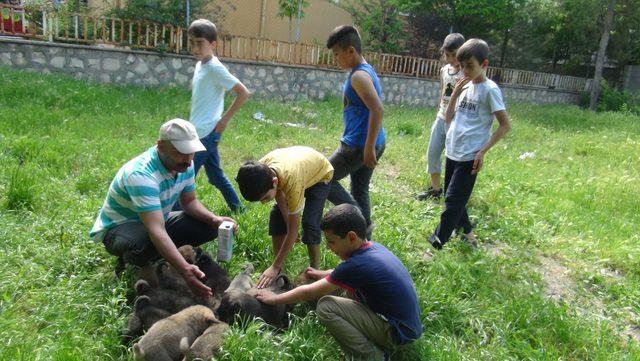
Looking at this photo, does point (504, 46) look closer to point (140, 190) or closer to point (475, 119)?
point (475, 119)

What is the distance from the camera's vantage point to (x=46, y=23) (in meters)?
9.79

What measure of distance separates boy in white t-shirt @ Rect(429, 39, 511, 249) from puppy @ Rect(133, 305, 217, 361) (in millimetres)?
2422

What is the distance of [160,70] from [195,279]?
29.7 ft

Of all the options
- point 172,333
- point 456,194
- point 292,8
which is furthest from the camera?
point 292,8

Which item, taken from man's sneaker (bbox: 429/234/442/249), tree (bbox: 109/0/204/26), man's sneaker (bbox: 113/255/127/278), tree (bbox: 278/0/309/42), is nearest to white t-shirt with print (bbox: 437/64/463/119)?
man's sneaker (bbox: 429/234/442/249)

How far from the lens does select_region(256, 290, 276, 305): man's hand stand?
3258 mm

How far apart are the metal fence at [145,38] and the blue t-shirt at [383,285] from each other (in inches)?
366

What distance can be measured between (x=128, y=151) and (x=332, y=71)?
339 inches

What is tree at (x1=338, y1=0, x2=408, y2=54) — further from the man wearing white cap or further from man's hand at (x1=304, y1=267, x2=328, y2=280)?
man's hand at (x1=304, y1=267, x2=328, y2=280)

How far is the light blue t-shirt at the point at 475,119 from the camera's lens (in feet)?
14.6

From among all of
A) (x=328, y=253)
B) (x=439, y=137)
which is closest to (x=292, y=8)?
(x=439, y=137)

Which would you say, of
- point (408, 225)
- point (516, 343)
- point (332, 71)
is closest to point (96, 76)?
point (332, 71)

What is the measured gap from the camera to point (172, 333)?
2836mm

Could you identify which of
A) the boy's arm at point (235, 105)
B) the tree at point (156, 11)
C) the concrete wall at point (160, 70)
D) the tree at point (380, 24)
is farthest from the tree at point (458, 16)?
the boy's arm at point (235, 105)
